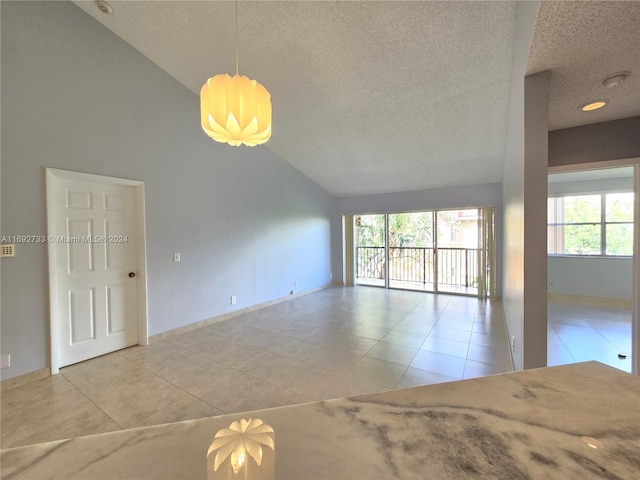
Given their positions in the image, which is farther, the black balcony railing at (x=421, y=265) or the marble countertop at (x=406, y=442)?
the black balcony railing at (x=421, y=265)

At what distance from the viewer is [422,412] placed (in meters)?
0.57

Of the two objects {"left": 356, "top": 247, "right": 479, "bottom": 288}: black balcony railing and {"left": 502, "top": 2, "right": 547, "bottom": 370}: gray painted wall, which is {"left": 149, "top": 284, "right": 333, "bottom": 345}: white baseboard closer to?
{"left": 356, "top": 247, "right": 479, "bottom": 288}: black balcony railing

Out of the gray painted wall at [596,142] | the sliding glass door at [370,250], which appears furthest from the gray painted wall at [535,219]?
the sliding glass door at [370,250]

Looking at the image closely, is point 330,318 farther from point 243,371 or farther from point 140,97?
point 140,97

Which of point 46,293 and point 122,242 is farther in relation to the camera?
point 122,242

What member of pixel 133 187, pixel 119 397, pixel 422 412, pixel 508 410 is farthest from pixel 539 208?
pixel 133 187

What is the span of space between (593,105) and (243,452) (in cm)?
316

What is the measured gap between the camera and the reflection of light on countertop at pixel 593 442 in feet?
1.53

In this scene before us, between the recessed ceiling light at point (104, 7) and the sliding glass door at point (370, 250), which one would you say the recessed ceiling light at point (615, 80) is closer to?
the recessed ceiling light at point (104, 7)

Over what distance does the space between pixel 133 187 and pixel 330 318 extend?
3231 mm

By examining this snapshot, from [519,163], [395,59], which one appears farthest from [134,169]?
[519,163]

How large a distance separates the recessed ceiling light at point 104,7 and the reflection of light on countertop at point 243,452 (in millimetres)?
3918

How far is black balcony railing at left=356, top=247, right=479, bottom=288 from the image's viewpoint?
623cm

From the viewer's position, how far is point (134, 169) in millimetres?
3076
